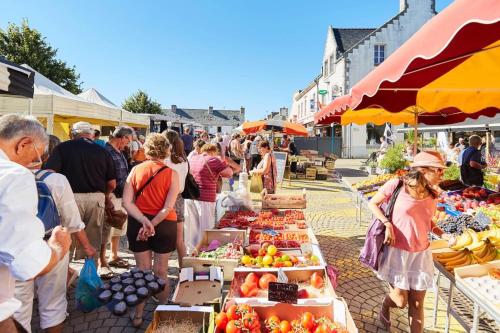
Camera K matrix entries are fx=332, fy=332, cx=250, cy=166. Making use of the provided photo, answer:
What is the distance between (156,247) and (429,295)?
3518 mm

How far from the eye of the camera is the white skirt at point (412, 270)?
287cm

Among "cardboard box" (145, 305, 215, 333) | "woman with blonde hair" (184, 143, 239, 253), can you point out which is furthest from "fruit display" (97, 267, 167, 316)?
"woman with blonde hair" (184, 143, 239, 253)

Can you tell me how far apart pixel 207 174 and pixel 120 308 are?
2.61 meters

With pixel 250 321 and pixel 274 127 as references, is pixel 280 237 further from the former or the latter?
pixel 274 127

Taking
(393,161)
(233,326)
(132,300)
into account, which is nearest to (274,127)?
(393,161)

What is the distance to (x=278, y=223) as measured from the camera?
15.2ft

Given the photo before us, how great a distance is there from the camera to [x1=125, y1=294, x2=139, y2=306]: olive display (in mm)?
2526

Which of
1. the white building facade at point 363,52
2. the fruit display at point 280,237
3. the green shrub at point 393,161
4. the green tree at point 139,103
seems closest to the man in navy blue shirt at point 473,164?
the green shrub at point 393,161

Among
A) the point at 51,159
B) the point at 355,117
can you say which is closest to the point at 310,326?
the point at 51,159

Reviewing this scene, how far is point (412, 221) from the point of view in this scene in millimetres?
2854

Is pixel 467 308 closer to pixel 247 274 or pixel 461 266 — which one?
pixel 461 266

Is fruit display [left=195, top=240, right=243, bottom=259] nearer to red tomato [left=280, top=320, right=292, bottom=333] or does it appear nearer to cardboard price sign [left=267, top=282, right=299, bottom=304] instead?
cardboard price sign [left=267, top=282, right=299, bottom=304]

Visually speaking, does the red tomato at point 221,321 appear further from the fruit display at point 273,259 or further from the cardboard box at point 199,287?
the fruit display at point 273,259

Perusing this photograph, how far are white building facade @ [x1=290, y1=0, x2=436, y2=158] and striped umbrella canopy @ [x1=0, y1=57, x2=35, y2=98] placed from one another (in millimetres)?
21019
